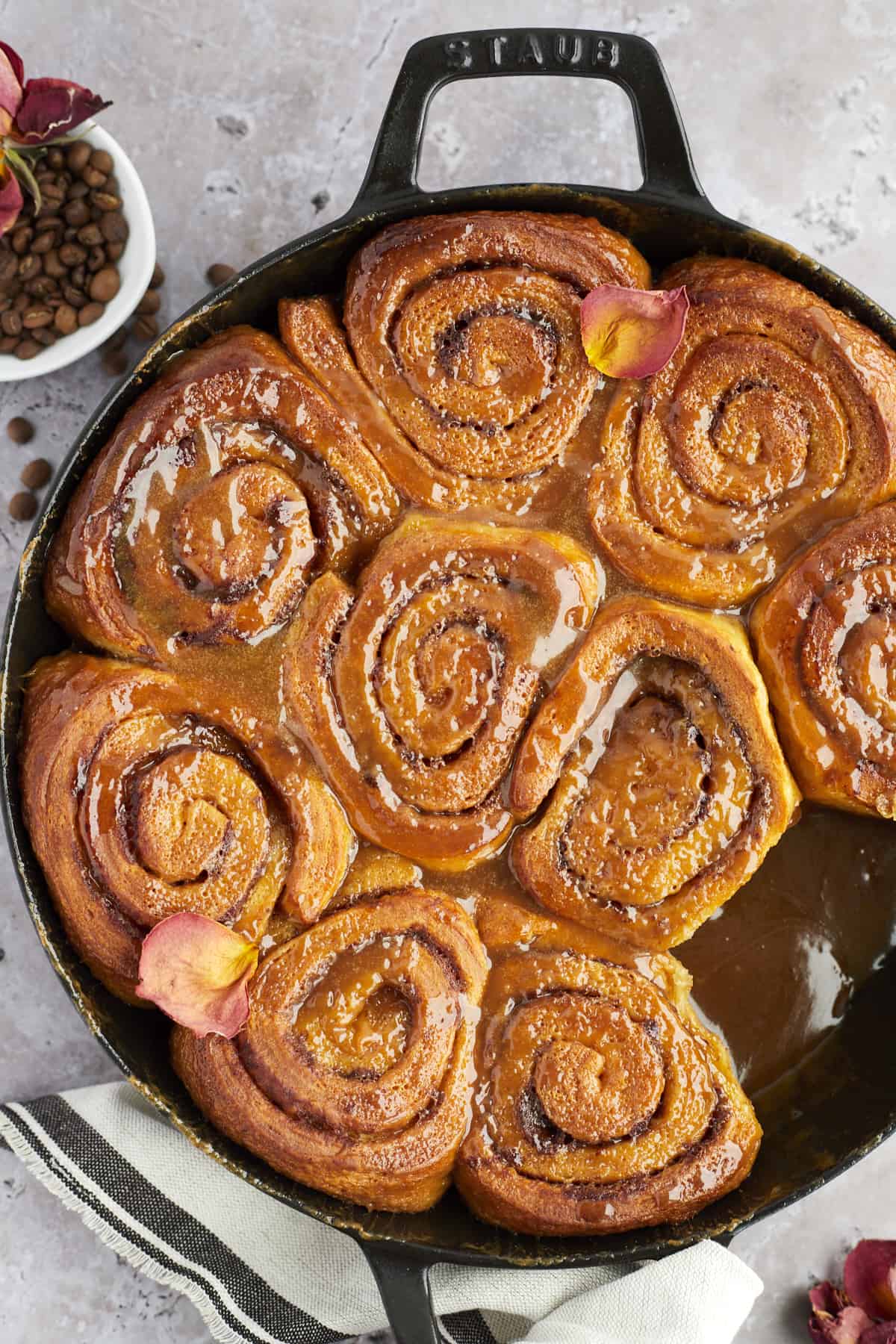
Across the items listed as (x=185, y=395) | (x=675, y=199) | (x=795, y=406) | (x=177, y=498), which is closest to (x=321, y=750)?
(x=177, y=498)

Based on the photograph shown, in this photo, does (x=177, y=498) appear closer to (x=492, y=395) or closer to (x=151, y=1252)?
(x=492, y=395)

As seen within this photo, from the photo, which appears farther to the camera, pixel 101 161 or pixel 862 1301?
pixel 862 1301

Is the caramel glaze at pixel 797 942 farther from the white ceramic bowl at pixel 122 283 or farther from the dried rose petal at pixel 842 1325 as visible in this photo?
the white ceramic bowl at pixel 122 283

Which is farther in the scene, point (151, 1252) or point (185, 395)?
point (151, 1252)

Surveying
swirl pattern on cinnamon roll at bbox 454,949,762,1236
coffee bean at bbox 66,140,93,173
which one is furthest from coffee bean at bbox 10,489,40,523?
swirl pattern on cinnamon roll at bbox 454,949,762,1236

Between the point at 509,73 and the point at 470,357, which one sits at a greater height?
the point at 509,73

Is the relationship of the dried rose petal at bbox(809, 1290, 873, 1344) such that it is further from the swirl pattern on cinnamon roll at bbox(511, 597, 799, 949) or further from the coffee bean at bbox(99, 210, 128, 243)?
the coffee bean at bbox(99, 210, 128, 243)

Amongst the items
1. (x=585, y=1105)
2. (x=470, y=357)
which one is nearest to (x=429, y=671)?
(x=470, y=357)

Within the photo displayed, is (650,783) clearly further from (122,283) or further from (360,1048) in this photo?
(122,283)
